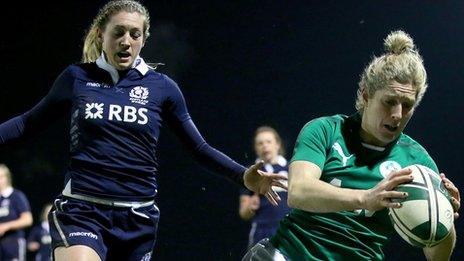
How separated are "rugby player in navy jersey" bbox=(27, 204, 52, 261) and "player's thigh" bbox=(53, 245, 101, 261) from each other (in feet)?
19.1

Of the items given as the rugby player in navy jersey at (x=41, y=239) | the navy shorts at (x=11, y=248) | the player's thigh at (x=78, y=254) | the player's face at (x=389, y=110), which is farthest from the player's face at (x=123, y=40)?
the rugby player in navy jersey at (x=41, y=239)

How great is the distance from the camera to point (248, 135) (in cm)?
823

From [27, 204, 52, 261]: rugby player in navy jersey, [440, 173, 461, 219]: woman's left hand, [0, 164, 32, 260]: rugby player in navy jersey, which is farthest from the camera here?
[27, 204, 52, 261]: rugby player in navy jersey

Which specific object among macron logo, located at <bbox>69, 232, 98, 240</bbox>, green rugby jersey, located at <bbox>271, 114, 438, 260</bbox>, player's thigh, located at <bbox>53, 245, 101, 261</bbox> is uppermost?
green rugby jersey, located at <bbox>271, 114, 438, 260</bbox>

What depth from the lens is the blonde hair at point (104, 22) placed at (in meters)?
3.02

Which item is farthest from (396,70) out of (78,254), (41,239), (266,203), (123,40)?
(41,239)

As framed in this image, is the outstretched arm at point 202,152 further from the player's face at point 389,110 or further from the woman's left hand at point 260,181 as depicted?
the player's face at point 389,110

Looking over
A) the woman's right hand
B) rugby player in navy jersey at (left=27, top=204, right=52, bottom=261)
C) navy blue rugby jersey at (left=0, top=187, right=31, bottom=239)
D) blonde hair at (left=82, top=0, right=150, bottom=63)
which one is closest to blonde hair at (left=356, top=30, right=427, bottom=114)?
the woman's right hand

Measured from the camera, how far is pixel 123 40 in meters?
2.91

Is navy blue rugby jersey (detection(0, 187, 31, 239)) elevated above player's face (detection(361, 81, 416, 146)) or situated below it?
below

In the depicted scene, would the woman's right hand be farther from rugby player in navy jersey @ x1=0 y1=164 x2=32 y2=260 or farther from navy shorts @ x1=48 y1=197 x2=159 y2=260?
rugby player in navy jersey @ x1=0 y1=164 x2=32 y2=260

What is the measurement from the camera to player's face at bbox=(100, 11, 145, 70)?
2.91 m

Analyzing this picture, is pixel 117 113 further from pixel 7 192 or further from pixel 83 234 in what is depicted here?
pixel 7 192

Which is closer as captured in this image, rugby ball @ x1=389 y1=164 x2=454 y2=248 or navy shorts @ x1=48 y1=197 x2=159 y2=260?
rugby ball @ x1=389 y1=164 x2=454 y2=248
